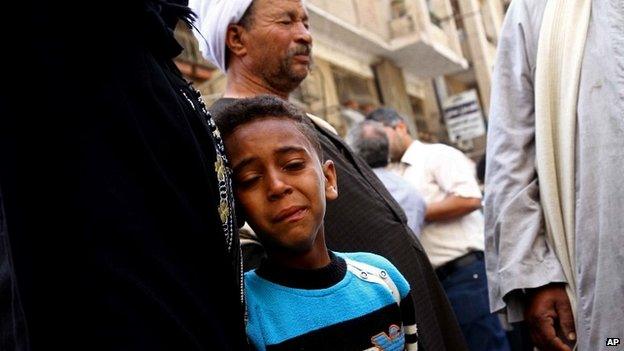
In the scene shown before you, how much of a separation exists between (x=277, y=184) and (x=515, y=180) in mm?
1007

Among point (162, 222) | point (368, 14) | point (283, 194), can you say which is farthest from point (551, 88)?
point (368, 14)

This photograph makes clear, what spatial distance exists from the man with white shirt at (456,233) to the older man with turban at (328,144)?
1479 millimetres

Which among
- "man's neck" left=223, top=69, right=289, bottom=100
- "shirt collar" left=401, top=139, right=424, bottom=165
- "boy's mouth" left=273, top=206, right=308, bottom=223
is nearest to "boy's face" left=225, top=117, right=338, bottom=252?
"boy's mouth" left=273, top=206, right=308, bottom=223

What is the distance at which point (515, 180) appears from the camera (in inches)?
82.2

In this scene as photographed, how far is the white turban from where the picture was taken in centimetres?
215

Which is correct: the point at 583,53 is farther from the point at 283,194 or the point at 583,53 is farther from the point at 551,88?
the point at 283,194

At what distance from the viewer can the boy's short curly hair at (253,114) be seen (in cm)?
154

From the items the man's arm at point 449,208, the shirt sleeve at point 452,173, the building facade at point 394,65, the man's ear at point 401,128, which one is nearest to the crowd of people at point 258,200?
the man's arm at point 449,208

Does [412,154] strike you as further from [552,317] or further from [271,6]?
[552,317]

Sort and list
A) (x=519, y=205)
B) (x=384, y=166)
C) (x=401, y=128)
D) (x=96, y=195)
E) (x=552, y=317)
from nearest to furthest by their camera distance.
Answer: (x=96, y=195)
(x=552, y=317)
(x=519, y=205)
(x=384, y=166)
(x=401, y=128)

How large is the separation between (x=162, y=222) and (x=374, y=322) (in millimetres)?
662

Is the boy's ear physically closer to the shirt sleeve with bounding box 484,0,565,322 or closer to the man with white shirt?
the shirt sleeve with bounding box 484,0,565,322

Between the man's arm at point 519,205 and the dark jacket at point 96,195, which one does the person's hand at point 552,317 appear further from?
the dark jacket at point 96,195

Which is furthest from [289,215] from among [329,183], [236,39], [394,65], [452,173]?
[394,65]
